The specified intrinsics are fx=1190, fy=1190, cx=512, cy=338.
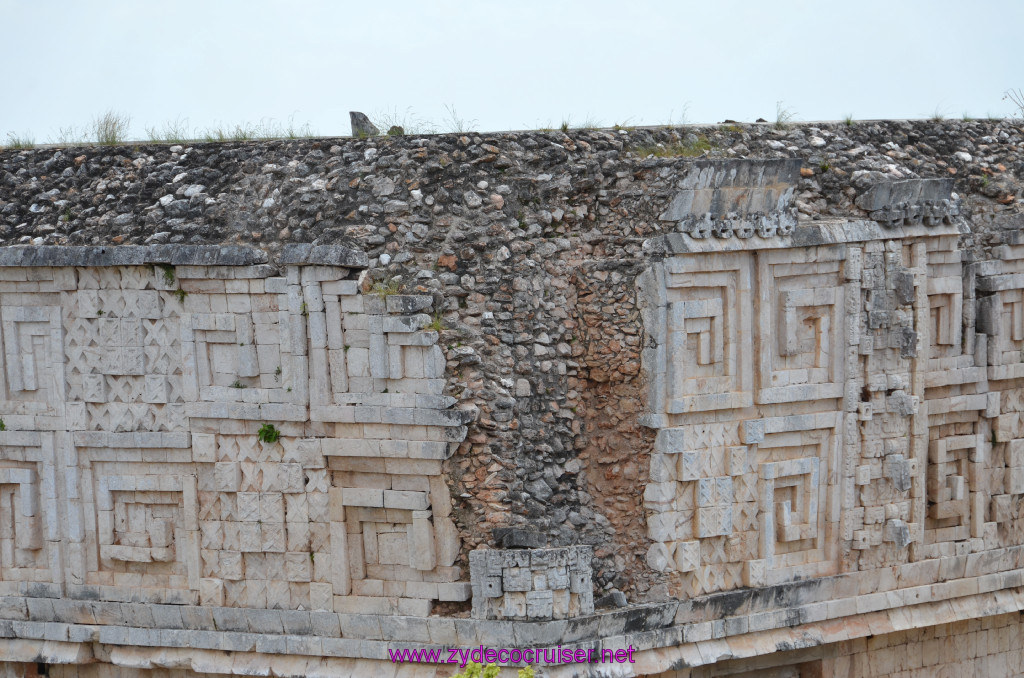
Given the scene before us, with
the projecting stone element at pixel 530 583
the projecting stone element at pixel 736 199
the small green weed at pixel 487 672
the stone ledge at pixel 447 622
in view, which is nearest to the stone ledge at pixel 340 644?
the stone ledge at pixel 447 622

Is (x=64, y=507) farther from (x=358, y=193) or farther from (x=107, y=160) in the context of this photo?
(x=358, y=193)

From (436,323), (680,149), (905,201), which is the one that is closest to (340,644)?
(436,323)

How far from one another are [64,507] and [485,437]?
3905 millimetres

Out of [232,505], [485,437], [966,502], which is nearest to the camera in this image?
[485,437]

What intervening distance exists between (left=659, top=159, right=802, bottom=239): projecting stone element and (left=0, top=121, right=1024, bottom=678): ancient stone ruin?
0.10 ft

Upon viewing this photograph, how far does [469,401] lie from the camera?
30.7ft

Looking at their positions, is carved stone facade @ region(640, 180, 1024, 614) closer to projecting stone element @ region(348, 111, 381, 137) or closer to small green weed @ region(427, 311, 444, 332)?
small green weed @ region(427, 311, 444, 332)

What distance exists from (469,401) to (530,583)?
4.90 ft

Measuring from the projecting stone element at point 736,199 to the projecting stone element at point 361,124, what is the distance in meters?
2.71

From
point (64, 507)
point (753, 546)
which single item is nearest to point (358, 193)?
point (64, 507)

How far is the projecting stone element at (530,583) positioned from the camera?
925 centimetres

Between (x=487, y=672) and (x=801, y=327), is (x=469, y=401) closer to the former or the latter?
(x=487, y=672)

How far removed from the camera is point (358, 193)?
9703 mm

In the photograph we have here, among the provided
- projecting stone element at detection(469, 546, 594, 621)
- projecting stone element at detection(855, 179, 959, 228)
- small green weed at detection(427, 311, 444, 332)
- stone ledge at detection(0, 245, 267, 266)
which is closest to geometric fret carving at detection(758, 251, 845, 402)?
projecting stone element at detection(855, 179, 959, 228)
